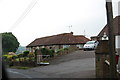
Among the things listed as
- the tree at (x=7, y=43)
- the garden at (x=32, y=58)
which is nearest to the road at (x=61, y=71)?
the tree at (x=7, y=43)

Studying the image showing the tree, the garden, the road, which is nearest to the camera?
the tree

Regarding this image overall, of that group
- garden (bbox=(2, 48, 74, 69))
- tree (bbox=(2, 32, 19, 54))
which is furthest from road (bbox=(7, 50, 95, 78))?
garden (bbox=(2, 48, 74, 69))

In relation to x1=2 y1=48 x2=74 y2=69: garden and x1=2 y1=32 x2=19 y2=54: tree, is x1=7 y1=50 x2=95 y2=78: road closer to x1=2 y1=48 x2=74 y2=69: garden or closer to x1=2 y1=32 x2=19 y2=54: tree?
x1=2 y1=32 x2=19 y2=54: tree

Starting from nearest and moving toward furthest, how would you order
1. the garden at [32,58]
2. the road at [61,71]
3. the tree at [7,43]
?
1. the tree at [7,43]
2. the road at [61,71]
3. the garden at [32,58]

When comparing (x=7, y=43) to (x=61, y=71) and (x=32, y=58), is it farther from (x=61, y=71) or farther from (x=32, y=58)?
(x=32, y=58)

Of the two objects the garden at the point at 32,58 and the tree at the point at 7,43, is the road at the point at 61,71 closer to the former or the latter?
the tree at the point at 7,43

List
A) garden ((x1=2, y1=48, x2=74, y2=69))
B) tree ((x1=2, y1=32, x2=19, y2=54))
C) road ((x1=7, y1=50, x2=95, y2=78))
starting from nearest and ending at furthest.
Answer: tree ((x1=2, y1=32, x2=19, y2=54))
road ((x1=7, y1=50, x2=95, y2=78))
garden ((x1=2, y1=48, x2=74, y2=69))

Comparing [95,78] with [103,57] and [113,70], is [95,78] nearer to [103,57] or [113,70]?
[103,57]

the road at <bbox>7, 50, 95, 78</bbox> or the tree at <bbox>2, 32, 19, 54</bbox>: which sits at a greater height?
the tree at <bbox>2, 32, 19, 54</bbox>

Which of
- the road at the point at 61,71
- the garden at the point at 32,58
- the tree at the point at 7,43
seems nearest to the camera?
the tree at the point at 7,43

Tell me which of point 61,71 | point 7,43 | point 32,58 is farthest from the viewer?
point 32,58

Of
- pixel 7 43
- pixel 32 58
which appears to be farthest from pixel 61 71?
pixel 32 58

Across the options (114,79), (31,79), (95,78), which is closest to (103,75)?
(95,78)

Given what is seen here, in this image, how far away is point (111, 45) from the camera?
6.34 m
